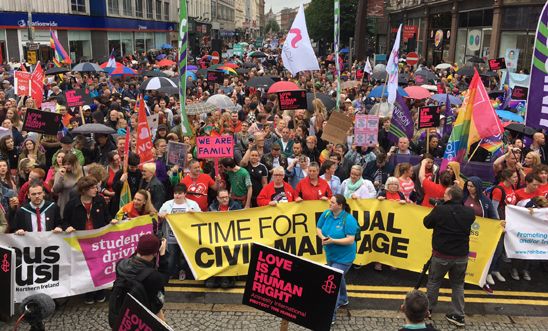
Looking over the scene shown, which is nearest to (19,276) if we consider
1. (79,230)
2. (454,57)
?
(79,230)

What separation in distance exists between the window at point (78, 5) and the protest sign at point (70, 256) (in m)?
43.4

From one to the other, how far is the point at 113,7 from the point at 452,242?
2040 inches

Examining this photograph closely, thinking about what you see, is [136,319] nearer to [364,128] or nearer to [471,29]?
[364,128]

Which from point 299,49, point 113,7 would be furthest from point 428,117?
point 113,7

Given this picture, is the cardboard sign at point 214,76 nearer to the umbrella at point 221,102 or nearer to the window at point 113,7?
the umbrella at point 221,102

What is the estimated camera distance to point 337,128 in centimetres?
1006

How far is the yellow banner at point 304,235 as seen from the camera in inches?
273

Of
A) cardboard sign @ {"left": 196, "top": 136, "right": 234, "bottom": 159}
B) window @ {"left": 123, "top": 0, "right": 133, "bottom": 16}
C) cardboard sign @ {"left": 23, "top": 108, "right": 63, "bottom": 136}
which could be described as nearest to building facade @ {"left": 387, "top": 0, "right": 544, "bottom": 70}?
cardboard sign @ {"left": 196, "top": 136, "right": 234, "bottom": 159}

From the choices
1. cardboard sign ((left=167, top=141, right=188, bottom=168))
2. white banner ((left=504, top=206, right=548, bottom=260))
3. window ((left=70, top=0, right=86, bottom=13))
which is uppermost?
window ((left=70, top=0, right=86, bottom=13))

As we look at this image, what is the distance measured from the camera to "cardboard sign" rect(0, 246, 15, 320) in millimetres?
5289

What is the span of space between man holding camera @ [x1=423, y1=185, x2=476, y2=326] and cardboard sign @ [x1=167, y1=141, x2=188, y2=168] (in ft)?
13.3

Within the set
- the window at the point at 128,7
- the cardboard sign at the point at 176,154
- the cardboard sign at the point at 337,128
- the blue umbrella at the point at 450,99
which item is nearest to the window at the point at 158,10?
the window at the point at 128,7

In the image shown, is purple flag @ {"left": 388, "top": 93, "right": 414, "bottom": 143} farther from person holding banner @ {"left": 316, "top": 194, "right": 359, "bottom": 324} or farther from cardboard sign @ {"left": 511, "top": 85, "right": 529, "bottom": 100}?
cardboard sign @ {"left": 511, "top": 85, "right": 529, "bottom": 100}

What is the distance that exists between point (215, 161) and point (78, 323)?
3.13 m
